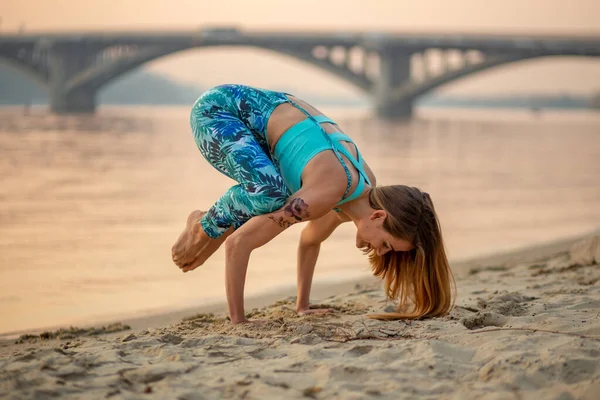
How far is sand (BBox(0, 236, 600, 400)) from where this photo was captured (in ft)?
8.29

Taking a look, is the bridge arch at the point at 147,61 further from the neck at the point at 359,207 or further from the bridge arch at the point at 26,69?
the neck at the point at 359,207

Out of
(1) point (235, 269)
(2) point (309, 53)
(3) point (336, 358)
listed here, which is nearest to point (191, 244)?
(1) point (235, 269)

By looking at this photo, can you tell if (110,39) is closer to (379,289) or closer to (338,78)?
(338,78)

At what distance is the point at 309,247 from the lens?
4.04 meters

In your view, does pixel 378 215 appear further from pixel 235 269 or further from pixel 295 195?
pixel 235 269

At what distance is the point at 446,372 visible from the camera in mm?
2707

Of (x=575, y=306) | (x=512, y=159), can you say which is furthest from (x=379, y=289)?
(x=512, y=159)

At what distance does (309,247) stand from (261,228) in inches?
23.5

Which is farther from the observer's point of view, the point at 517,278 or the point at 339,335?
the point at 517,278

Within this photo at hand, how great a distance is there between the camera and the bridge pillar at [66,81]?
5688 centimetres

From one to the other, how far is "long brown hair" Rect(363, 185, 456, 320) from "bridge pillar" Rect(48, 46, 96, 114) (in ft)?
180

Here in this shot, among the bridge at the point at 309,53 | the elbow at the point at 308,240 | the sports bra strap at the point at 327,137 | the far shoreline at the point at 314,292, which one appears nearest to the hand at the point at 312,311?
the elbow at the point at 308,240

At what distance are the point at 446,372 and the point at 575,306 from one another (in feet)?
4.42

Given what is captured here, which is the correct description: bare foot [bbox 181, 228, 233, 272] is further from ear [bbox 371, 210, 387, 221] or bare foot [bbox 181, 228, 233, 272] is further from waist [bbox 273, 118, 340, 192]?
ear [bbox 371, 210, 387, 221]
